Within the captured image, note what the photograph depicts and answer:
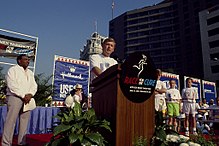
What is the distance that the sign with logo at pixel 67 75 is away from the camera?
8.18m

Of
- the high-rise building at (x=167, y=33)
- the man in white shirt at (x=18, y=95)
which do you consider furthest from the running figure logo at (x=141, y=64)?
the high-rise building at (x=167, y=33)

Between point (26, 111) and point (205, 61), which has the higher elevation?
point (205, 61)

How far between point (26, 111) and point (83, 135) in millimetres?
1912

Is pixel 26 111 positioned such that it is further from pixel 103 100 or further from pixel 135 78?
pixel 135 78

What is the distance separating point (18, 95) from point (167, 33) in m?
62.8

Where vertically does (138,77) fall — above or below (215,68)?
below

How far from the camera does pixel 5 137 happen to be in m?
3.11

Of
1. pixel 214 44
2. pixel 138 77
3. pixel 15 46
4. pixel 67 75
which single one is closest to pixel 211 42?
pixel 214 44

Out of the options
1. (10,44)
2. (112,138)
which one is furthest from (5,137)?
(10,44)

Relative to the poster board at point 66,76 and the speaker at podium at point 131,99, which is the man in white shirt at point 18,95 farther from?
the poster board at point 66,76

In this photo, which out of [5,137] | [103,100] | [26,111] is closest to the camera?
[103,100]

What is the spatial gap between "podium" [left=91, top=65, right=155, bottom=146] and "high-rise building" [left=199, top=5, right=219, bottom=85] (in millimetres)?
42689

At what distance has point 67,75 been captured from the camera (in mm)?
8461

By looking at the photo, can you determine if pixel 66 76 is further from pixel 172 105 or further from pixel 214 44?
pixel 214 44
